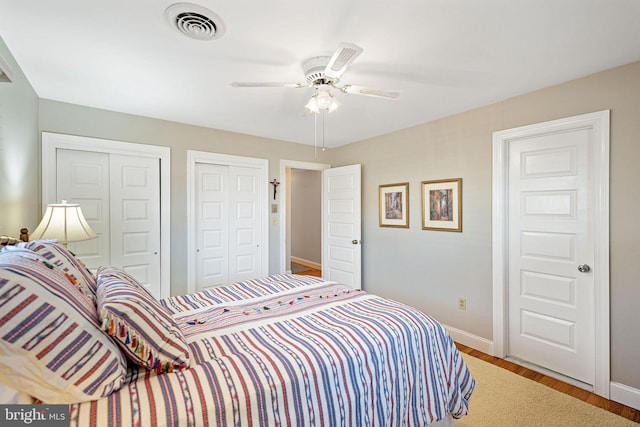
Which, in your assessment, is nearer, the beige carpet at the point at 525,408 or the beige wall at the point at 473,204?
the beige carpet at the point at 525,408

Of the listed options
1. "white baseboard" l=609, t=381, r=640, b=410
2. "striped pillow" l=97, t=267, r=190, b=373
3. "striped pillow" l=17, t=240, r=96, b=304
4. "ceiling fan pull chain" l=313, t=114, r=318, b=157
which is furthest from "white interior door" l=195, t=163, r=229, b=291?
"white baseboard" l=609, t=381, r=640, b=410

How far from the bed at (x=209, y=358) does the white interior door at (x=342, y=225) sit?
87.3 inches

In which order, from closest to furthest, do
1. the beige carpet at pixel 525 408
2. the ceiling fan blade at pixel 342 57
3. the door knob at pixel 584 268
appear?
the ceiling fan blade at pixel 342 57 → the beige carpet at pixel 525 408 → the door knob at pixel 584 268

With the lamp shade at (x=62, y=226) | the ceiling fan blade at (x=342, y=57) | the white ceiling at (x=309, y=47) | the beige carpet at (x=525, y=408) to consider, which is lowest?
the beige carpet at (x=525, y=408)

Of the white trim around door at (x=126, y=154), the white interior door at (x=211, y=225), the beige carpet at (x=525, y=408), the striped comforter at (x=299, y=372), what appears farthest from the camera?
the white interior door at (x=211, y=225)

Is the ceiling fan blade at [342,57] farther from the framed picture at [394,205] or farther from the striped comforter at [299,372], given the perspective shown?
the framed picture at [394,205]

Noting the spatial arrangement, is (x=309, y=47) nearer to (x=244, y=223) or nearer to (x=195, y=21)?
(x=195, y=21)

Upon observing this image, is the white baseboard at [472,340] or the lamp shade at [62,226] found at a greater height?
the lamp shade at [62,226]

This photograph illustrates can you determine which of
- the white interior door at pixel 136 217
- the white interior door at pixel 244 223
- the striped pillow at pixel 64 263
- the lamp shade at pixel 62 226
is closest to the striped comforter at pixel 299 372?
the striped pillow at pixel 64 263

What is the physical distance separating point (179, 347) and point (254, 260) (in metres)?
2.77

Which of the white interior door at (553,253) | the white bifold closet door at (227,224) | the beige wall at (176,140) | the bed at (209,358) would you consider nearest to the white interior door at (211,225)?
the white bifold closet door at (227,224)

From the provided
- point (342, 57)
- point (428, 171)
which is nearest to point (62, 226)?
point (342, 57)

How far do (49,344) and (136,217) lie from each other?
2514mm

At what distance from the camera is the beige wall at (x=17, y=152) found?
173cm
